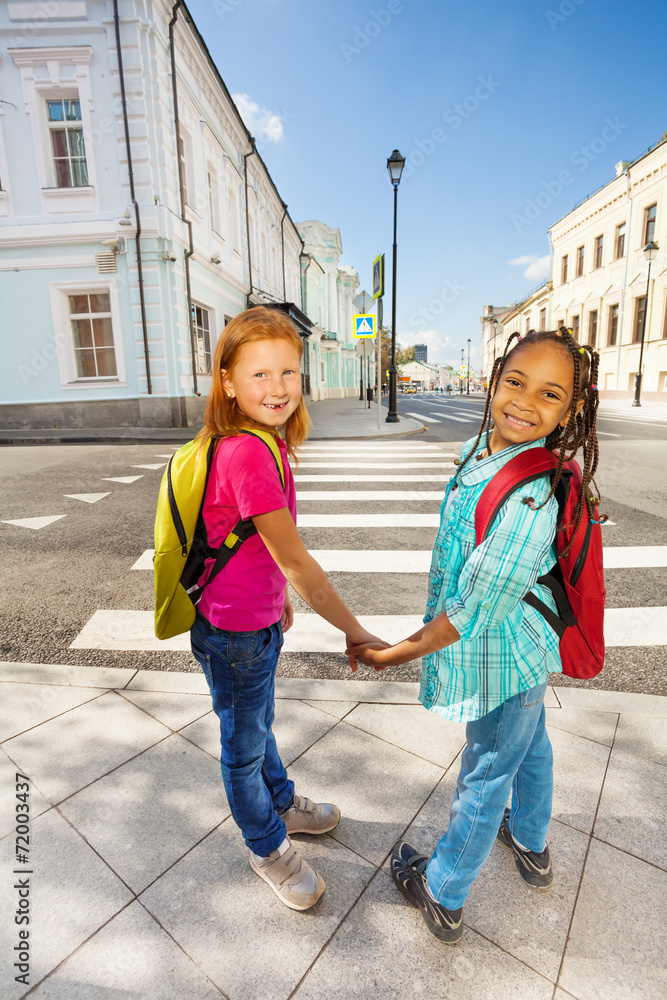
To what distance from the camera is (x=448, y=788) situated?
6.68 ft

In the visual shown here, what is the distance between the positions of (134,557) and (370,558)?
2.17 m

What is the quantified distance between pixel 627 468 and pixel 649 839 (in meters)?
8.32

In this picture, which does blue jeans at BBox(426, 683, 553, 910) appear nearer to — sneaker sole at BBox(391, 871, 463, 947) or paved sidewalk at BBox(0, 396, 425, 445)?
sneaker sole at BBox(391, 871, 463, 947)

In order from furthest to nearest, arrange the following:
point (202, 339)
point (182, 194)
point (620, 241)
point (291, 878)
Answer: point (620, 241) → point (202, 339) → point (182, 194) → point (291, 878)

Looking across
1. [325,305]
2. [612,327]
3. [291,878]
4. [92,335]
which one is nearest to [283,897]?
[291,878]

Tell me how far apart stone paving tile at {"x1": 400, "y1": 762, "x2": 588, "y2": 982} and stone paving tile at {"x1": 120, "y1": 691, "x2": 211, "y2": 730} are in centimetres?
115

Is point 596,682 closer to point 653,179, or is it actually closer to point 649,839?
point 649,839

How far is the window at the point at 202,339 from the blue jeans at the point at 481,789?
1595cm

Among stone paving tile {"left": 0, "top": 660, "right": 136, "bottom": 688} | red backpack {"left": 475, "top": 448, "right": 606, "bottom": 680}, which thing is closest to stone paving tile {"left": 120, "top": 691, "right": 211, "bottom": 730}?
stone paving tile {"left": 0, "top": 660, "right": 136, "bottom": 688}

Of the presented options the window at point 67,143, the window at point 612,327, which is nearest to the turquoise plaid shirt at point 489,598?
the window at point 67,143

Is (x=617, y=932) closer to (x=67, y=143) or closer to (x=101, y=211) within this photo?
(x=101, y=211)

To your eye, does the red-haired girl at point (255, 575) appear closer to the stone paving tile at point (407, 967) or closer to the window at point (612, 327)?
the stone paving tile at point (407, 967)

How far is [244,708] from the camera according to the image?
153 centimetres

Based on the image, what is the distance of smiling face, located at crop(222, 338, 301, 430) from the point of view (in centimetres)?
139
